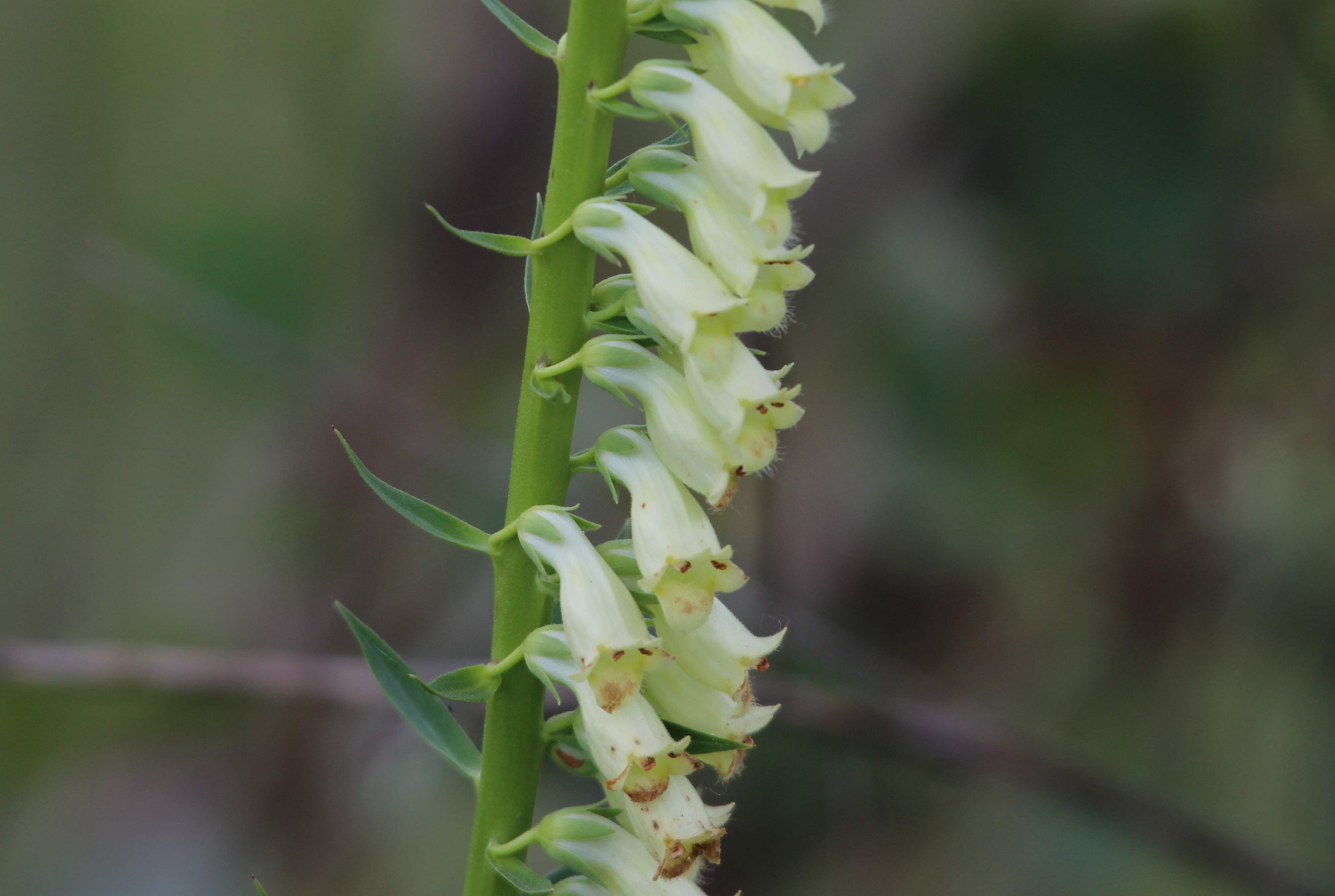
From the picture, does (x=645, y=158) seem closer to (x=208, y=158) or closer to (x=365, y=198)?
(x=365, y=198)

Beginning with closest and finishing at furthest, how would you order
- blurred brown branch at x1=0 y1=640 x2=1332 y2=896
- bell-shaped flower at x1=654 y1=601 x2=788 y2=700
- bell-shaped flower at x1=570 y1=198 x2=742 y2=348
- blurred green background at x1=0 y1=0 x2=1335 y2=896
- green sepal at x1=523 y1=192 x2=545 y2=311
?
bell-shaped flower at x1=570 y1=198 x2=742 y2=348, green sepal at x1=523 y1=192 x2=545 y2=311, bell-shaped flower at x1=654 y1=601 x2=788 y2=700, blurred brown branch at x1=0 y1=640 x2=1332 y2=896, blurred green background at x1=0 y1=0 x2=1335 y2=896

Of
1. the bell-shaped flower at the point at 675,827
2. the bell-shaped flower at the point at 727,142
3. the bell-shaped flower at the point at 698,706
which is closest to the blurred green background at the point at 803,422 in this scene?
the bell-shaped flower at the point at 698,706

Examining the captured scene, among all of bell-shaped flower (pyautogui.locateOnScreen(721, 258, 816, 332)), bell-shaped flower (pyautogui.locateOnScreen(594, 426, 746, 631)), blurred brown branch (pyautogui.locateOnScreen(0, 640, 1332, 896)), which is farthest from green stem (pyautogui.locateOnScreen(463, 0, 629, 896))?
blurred brown branch (pyautogui.locateOnScreen(0, 640, 1332, 896))

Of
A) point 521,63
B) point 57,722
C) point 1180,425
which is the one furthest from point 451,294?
point 1180,425

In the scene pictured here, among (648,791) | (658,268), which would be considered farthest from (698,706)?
(658,268)

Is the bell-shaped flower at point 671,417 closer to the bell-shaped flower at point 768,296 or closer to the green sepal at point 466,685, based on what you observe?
the bell-shaped flower at point 768,296

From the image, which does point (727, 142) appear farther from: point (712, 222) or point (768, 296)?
point (768, 296)

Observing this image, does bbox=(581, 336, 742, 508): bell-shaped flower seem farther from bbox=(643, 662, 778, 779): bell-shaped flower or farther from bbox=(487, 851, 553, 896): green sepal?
bbox=(487, 851, 553, 896): green sepal
